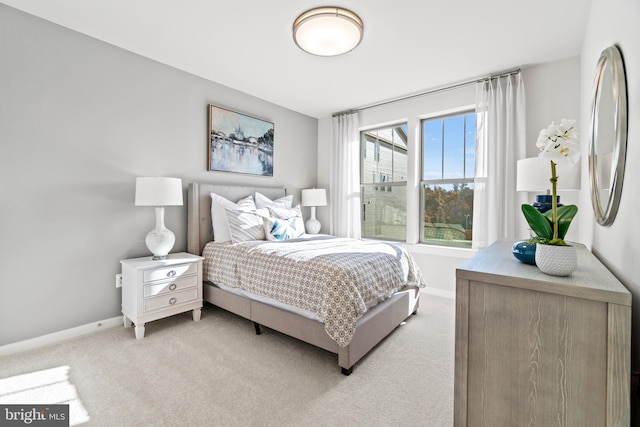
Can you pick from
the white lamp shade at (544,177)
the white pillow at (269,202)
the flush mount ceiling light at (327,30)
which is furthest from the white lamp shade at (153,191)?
the white lamp shade at (544,177)

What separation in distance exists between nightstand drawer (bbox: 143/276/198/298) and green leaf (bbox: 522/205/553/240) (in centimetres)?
269

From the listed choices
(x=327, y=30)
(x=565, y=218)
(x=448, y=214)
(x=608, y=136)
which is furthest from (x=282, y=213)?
(x=608, y=136)

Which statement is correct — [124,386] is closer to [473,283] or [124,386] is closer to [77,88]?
[473,283]

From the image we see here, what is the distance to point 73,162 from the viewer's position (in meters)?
2.35

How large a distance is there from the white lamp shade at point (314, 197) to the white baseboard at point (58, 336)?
8.82 ft

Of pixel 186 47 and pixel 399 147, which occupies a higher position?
pixel 186 47

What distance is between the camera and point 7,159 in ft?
6.73

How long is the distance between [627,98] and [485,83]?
246 centimetres

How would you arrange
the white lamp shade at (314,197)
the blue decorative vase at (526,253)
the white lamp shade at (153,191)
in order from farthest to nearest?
the white lamp shade at (314,197), the white lamp shade at (153,191), the blue decorative vase at (526,253)

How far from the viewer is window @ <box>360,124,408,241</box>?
13.3 ft

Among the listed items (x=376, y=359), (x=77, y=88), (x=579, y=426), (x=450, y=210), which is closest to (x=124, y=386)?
(x=376, y=359)

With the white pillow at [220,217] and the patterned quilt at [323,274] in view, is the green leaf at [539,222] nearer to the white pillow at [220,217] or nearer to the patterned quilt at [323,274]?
the patterned quilt at [323,274]

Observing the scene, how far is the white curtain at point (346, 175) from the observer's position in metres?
4.31

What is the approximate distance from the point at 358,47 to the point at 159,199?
91.9 inches
